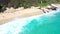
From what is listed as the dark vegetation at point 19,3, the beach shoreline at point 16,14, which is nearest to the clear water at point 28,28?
the beach shoreline at point 16,14

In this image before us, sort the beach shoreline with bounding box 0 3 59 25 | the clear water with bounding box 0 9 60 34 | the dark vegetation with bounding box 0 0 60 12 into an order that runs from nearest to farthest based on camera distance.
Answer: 1. the clear water with bounding box 0 9 60 34
2. the beach shoreline with bounding box 0 3 59 25
3. the dark vegetation with bounding box 0 0 60 12

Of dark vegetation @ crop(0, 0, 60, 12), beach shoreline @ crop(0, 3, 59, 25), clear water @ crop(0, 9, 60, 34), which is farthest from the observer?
→ dark vegetation @ crop(0, 0, 60, 12)

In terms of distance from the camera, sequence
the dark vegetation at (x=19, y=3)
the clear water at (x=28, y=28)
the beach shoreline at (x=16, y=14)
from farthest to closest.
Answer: the dark vegetation at (x=19, y=3)
the beach shoreline at (x=16, y=14)
the clear water at (x=28, y=28)

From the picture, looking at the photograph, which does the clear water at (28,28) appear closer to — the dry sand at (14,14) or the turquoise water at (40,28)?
the turquoise water at (40,28)

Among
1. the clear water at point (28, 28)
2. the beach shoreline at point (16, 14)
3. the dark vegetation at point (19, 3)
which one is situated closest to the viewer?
the clear water at point (28, 28)

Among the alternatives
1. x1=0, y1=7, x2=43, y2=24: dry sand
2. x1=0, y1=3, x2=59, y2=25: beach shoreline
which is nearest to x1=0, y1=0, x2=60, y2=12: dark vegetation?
x1=0, y1=7, x2=43, y2=24: dry sand

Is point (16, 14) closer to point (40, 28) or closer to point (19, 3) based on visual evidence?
point (19, 3)

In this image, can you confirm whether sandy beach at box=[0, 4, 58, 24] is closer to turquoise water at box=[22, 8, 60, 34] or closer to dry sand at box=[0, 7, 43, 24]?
dry sand at box=[0, 7, 43, 24]

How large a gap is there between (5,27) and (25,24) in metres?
3.53

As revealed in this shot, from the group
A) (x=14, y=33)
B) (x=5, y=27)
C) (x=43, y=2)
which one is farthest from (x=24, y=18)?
(x=43, y=2)

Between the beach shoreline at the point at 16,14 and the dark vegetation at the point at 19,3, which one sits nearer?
the beach shoreline at the point at 16,14

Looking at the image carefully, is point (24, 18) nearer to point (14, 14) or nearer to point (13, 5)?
point (14, 14)

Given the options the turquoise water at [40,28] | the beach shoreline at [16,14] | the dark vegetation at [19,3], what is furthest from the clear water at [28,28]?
the dark vegetation at [19,3]

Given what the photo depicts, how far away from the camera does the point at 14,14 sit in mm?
34344
